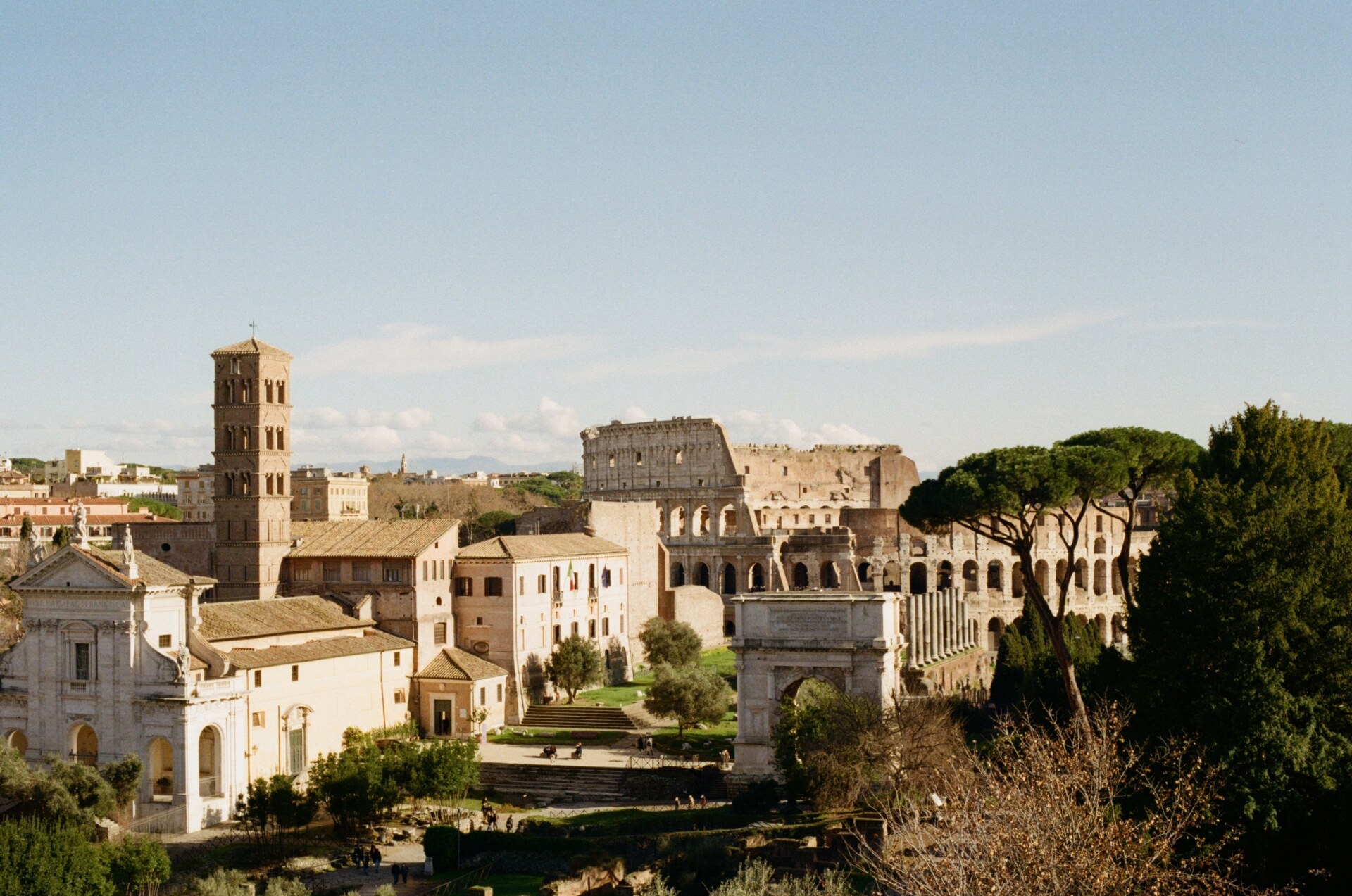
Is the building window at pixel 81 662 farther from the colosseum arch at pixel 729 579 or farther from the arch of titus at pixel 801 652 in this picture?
the colosseum arch at pixel 729 579

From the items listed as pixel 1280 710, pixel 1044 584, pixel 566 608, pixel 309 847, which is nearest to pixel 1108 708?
pixel 1280 710

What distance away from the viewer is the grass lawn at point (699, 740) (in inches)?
1581

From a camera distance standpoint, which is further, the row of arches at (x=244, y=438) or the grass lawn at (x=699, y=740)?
the row of arches at (x=244, y=438)

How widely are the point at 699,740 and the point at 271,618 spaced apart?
11956 mm

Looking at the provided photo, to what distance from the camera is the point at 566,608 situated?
49.3 meters

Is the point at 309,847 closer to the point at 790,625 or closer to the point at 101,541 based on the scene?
the point at 790,625

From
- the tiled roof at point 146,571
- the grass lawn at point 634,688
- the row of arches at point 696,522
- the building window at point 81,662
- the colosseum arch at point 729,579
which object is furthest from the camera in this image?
the row of arches at point 696,522

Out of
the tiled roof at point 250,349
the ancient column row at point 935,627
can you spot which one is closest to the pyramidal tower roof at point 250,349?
the tiled roof at point 250,349

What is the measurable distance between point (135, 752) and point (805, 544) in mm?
46999

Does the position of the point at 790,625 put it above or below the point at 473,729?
above

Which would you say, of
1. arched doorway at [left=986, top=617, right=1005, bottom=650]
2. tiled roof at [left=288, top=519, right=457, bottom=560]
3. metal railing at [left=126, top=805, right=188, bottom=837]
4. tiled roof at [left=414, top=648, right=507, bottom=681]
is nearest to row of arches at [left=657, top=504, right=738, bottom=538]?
arched doorway at [left=986, top=617, right=1005, bottom=650]

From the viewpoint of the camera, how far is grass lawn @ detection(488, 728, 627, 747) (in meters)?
42.1

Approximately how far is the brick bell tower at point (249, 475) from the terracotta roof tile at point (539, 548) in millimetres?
5652

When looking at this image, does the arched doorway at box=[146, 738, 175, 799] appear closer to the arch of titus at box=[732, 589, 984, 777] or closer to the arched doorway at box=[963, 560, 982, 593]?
the arch of titus at box=[732, 589, 984, 777]
